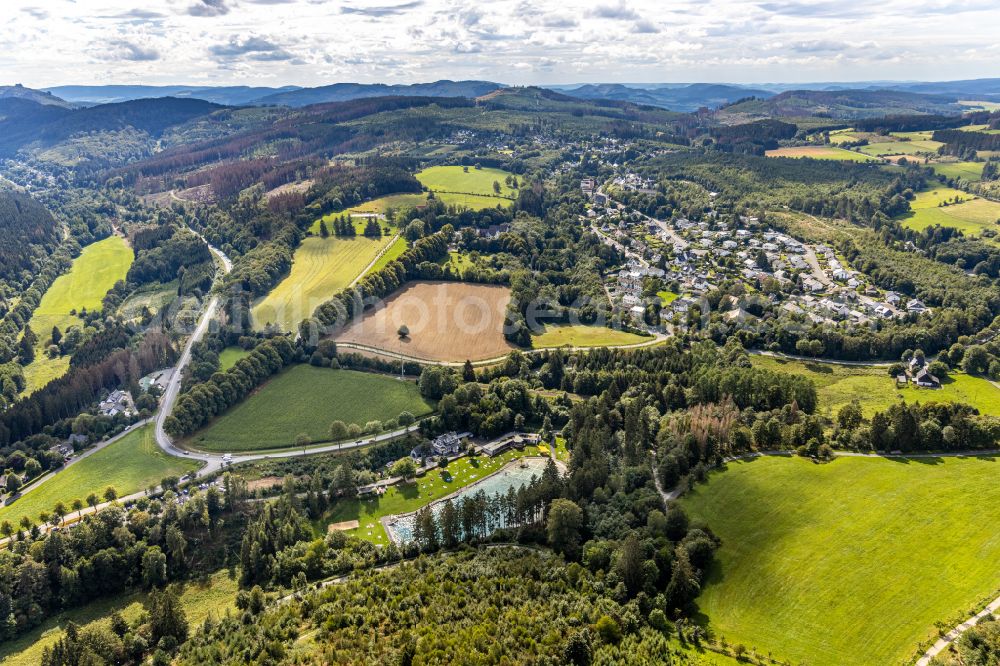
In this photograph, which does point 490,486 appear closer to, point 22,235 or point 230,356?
point 230,356

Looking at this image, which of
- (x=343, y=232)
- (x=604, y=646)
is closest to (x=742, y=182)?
(x=343, y=232)

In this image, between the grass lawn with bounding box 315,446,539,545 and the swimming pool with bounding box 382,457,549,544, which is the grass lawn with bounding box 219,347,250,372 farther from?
the swimming pool with bounding box 382,457,549,544

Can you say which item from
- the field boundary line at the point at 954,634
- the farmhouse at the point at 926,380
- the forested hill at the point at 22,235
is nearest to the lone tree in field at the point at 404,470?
the field boundary line at the point at 954,634

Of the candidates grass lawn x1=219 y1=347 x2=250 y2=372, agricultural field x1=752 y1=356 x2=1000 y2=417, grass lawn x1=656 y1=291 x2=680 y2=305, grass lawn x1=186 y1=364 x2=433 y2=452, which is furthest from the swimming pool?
grass lawn x1=656 y1=291 x2=680 y2=305

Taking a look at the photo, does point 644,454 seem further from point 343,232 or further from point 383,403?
point 343,232

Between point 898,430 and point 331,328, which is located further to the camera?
point 331,328

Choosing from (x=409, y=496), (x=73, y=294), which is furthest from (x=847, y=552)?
(x=73, y=294)

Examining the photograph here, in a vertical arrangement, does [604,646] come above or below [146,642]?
above

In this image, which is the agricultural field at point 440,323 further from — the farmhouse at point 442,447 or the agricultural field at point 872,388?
the agricultural field at point 872,388
